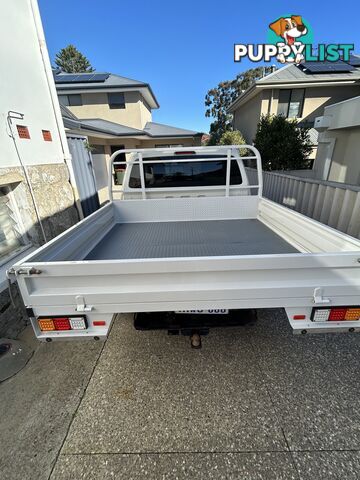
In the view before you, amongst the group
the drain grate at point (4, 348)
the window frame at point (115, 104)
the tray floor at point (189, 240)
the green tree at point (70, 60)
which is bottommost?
the drain grate at point (4, 348)

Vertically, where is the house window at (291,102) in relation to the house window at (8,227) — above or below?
above

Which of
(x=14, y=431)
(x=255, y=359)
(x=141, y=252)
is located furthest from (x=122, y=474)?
(x=141, y=252)

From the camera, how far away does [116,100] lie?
53.2 ft

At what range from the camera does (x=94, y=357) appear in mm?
2648

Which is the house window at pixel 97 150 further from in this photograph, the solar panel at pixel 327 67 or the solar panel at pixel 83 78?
the solar panel at pixel 327 67

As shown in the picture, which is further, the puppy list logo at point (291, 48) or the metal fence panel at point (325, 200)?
the puppy list logo at point (291, 48)

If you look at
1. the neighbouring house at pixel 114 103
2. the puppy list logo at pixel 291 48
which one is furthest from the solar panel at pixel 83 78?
the puppy list logo at pixel 291 48

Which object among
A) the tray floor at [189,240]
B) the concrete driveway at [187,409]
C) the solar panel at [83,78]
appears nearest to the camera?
the concrete driveway at [187,409]

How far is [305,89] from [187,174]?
14218mm

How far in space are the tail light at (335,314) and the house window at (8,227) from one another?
3.72 metres

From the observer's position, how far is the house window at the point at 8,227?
3.37 m

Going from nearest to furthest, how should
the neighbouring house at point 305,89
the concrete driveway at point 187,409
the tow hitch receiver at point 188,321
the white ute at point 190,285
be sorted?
the white ute at point 190,285
the concrete driveway at point 187,409
the tow hitch receiver at point 188,321
the neighbouring house at point 305,89

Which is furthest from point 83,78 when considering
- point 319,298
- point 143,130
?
point 319,298

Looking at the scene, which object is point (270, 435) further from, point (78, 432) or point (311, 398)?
point (78, 432)
